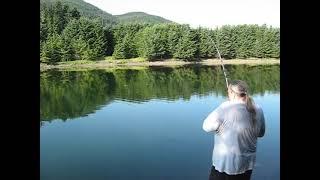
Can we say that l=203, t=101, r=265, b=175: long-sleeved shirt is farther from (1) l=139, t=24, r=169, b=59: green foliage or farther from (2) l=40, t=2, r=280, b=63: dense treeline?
(1) l=139, t=24, r=169, b=59: green foliage

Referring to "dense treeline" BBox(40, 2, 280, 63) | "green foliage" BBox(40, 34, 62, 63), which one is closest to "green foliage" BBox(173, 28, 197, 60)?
"dense treeline" BBox(40, 2, 280, 63)

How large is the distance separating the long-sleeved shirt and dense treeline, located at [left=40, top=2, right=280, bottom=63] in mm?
1776

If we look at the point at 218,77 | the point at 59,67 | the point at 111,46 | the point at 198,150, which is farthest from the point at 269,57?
the point at 59,67

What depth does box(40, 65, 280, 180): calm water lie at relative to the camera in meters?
4.50

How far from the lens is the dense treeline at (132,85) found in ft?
14.7

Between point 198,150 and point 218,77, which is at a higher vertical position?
point 218,77

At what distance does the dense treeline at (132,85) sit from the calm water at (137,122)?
1cm

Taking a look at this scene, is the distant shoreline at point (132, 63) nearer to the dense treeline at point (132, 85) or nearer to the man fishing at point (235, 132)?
the dense treeline at point (132, 85)

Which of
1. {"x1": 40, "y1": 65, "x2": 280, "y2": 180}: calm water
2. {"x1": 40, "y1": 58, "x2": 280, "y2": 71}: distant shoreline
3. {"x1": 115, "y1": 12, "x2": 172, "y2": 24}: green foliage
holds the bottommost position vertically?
{"x1": 40, "y1": 65, "x2": 280, "y2": 180}: calm water

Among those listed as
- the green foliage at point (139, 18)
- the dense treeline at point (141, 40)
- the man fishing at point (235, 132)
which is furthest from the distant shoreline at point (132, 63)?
the man fishing at point (235, 132)
